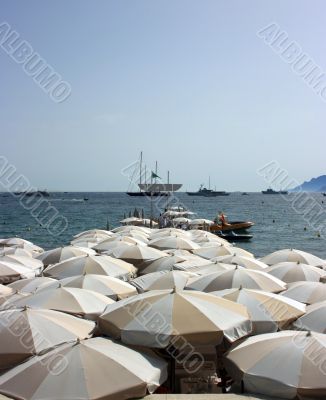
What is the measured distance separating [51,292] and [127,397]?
14.3ft

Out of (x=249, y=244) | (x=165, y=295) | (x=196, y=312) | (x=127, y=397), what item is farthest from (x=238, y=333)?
(x=249, y=244)

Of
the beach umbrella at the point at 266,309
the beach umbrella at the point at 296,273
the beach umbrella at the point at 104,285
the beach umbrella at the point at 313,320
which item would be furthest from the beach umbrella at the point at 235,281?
the beach umbrella at the point at 313,320

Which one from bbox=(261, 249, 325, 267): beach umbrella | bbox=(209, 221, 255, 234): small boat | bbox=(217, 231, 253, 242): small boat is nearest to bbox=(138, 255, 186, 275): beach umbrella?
bbox=(261, 249, 325, 267): beach umbrella

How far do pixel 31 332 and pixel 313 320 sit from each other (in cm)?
520

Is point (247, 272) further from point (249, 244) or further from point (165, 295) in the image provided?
point (249, 244)

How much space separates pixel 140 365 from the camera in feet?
23.2

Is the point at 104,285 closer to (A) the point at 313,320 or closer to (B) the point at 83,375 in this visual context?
(A) the point at 313,320

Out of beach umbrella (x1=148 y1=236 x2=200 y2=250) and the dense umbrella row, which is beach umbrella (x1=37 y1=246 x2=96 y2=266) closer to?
beach umbrella (x1=148 y1=236 x2=200 y2=250)

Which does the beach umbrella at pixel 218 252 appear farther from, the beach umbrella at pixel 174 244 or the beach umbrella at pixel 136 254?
the beach umbrella at pixel 136 254

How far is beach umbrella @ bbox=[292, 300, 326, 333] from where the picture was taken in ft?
29.6

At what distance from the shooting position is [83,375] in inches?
258

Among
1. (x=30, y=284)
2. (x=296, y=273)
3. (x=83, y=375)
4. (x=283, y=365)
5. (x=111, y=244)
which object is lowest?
(x=283, y=365)

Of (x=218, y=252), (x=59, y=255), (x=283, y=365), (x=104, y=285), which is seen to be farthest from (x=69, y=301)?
(x=218, y=252)

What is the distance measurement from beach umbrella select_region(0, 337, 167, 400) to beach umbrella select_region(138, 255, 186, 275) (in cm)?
790
